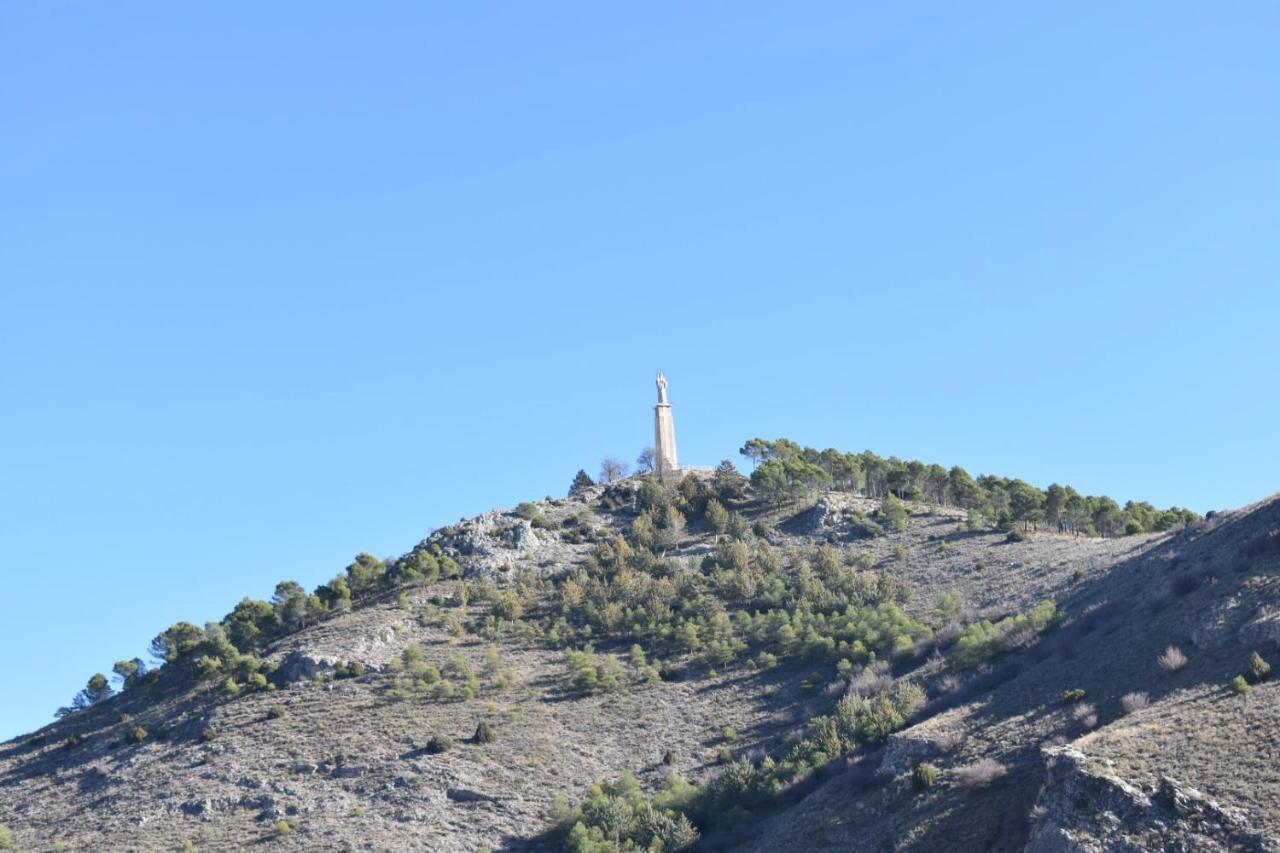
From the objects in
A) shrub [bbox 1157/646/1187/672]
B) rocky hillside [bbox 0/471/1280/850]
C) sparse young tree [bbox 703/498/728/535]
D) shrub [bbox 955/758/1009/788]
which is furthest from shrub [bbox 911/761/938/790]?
sparse young tree [bbox 703/498/728/535]

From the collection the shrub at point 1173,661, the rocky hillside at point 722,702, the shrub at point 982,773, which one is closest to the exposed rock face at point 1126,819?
the rocky hillside at point 722,702

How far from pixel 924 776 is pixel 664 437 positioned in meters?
51.3

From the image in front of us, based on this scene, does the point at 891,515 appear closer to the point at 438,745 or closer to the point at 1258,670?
the point at 438,745

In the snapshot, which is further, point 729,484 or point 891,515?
point 729,484

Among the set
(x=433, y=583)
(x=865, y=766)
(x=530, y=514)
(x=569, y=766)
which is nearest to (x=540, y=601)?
(x=433, y=583)

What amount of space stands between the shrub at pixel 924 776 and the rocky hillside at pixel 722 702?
68 mm

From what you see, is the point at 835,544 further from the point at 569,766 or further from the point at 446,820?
the point at 446,820

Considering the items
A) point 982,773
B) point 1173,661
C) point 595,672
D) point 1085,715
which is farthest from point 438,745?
point 1173,661

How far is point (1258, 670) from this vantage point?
3106cm

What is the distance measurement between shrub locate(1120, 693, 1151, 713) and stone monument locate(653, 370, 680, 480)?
50.9m

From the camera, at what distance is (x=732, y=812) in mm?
42281

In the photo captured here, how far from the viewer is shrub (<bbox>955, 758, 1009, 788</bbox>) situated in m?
33.1

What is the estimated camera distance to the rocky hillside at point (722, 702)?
31531mm

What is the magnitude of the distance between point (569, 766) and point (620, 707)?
5.39m
